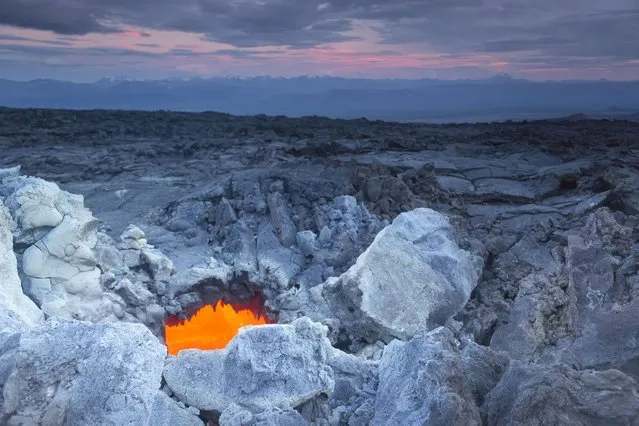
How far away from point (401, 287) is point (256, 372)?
95.0 inches

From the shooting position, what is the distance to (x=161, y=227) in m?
8.96

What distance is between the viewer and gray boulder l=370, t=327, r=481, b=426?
334 centimetres

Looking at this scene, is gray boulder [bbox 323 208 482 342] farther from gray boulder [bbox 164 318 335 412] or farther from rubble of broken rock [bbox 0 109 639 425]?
gray boulder [bbox 164 318 335 412]

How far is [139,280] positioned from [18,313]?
2045mm

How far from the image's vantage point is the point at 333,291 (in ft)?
21.4

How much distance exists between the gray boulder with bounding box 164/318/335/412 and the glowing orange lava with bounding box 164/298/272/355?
2671 millimetres

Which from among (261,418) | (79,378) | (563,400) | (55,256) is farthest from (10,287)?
(563,400)

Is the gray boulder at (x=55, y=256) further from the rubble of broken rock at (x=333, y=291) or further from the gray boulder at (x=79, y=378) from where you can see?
the gray boulder at (x=79, y=378)

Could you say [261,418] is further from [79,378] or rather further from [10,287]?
[10,287]

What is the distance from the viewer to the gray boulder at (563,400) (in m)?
3.13

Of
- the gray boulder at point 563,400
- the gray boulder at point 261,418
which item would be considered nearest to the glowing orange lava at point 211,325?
the gray boulder at point 261,418

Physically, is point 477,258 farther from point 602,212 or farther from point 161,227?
point 161,227

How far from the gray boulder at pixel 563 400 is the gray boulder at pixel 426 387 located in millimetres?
190

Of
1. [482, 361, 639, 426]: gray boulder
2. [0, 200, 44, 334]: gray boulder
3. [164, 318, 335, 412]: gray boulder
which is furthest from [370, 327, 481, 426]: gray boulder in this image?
[0, 200, 44, 334]: gray boulder
